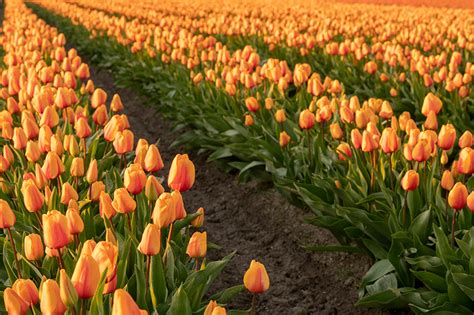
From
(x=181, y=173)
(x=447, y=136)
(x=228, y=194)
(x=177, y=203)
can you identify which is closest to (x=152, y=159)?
(x=181, y=173)

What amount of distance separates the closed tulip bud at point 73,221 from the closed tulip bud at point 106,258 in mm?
385

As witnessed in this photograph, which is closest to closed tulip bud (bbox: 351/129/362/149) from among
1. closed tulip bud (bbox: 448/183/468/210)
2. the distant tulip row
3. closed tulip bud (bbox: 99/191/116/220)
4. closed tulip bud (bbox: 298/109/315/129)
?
closed tulip bud (bbox: 298/109/315/129)

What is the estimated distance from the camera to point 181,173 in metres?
2.48

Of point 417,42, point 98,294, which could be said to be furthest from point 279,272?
point 417,42

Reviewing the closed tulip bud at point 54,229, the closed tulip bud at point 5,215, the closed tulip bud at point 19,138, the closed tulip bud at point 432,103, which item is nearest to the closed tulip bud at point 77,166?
the closed tulip bud at point 19,138

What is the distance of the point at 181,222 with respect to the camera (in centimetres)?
311

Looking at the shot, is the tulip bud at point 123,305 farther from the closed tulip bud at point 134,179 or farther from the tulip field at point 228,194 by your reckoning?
the closed tulip bud at point 134,179

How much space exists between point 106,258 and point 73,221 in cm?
45

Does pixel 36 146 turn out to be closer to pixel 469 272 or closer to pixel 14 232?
pixel 14 232

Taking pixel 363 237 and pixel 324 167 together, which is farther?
pixel 324 167

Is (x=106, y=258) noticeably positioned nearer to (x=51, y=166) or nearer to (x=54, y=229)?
(x=54, y=229)

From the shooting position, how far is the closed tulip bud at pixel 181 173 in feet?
8.10

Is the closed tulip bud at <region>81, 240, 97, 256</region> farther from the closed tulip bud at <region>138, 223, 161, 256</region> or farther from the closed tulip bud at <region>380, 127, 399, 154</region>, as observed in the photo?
the closed tulip bud at <region>380, 127, 399, 154</region>

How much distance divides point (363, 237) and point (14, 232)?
201 cm
